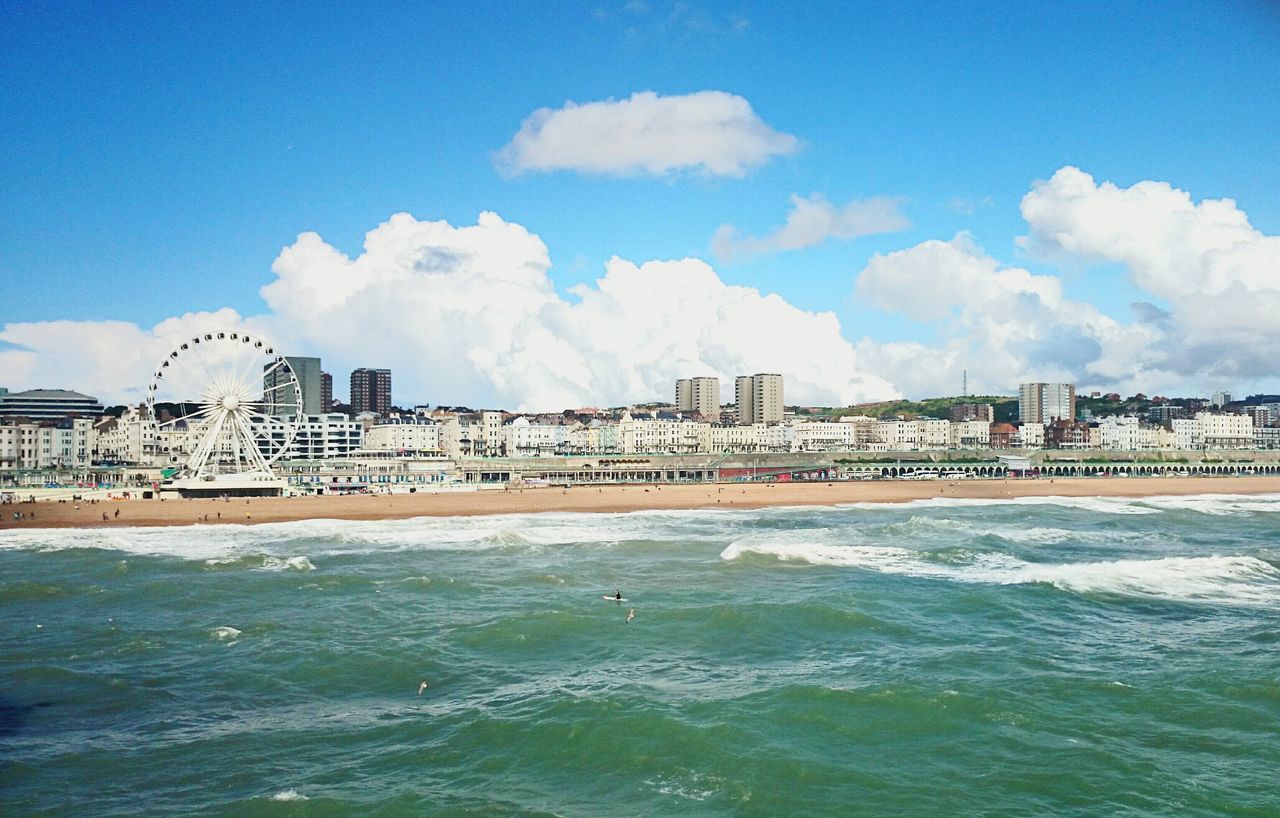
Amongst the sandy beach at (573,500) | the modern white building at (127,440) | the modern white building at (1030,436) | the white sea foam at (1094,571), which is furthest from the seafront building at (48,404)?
the modern white building at (1030,436)

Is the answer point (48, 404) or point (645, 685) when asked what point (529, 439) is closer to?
point (48, 404)

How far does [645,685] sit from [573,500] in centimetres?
4358

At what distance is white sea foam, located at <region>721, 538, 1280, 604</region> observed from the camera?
2572 cm

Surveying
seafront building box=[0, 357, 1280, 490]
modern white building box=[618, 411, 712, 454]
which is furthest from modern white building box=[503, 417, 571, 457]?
modern white building box=[618, 411, 712, 454]

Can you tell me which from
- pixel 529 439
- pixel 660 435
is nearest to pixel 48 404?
pixel 529 439

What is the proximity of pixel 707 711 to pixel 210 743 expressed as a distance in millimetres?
8213

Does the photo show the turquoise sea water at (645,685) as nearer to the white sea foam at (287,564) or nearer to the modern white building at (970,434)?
the white sea foam at (287,564)

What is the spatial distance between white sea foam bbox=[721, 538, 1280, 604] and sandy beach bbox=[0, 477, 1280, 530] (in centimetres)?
2306

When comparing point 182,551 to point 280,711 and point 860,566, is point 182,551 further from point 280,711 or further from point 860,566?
point 860,566

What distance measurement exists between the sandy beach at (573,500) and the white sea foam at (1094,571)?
75.7 feet

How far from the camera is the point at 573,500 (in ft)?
198

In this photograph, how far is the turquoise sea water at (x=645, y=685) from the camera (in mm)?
12453

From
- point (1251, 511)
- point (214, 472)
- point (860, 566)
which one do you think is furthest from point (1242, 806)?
point (214, 472)

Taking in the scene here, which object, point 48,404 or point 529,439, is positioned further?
point 48,404
